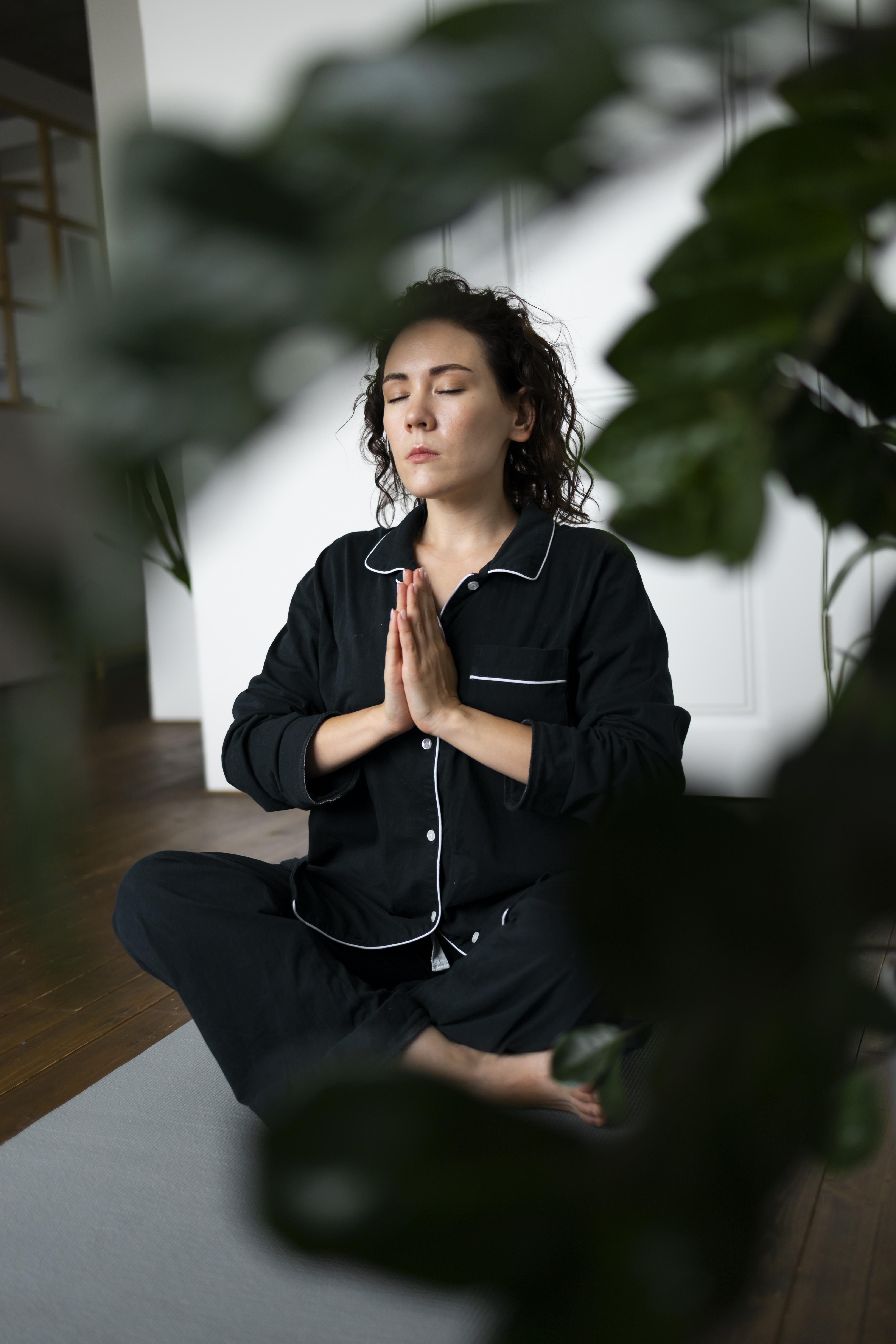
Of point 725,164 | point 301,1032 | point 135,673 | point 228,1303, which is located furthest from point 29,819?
point 301,1032

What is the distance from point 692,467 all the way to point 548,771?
136cm

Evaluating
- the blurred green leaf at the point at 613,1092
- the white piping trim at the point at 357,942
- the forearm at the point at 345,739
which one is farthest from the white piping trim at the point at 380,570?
the blurred green leaf at the point at 613,1092

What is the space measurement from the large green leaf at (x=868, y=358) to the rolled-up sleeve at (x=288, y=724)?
4.71 feet

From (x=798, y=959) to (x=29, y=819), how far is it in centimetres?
11

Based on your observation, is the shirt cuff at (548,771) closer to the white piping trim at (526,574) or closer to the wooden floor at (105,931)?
the white piping trim at (526,574)

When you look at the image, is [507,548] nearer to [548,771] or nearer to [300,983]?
[548,771]

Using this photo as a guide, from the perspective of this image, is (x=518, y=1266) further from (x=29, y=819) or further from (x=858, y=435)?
(x=858, y=435)

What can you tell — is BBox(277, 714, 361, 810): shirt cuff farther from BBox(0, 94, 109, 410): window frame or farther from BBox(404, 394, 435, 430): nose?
BBox(0, 94, 109, 410): window frame

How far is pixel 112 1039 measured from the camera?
5.81 feet

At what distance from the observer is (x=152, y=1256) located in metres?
1.21

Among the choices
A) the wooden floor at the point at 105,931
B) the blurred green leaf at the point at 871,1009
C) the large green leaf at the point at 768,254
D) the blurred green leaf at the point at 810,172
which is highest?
the blurred green leaf at the point at 810,172

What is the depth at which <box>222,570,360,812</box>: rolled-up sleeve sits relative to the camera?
1659mm

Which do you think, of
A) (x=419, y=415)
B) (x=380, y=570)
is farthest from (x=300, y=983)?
(x=419, y=415)

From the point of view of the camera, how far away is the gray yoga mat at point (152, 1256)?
3.58ft
